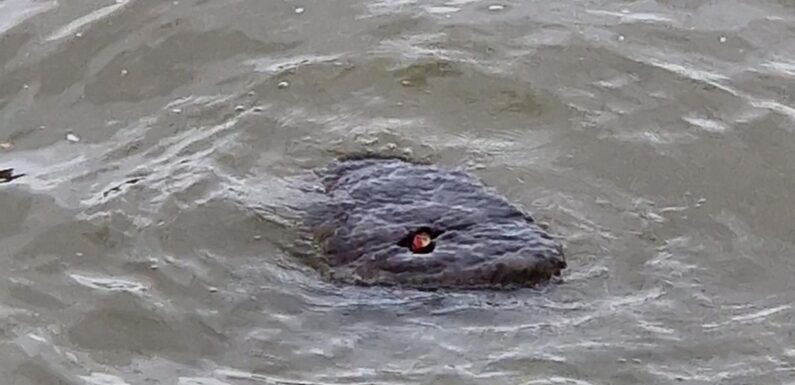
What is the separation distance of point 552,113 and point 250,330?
2.43 meters

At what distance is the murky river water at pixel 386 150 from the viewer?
5.94 m

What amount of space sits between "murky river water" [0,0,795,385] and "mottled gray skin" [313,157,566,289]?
12 cm

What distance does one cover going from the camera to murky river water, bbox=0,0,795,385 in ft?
19.5

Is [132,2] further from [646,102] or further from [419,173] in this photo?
[646,102]

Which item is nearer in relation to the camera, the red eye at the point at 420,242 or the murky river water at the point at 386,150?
the murky river water at the point at 386,150

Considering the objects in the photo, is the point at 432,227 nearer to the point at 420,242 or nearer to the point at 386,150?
the point at 420,242

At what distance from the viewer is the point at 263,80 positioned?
800 cm

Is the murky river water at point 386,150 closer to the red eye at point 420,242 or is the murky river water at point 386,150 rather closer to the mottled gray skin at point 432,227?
the mottled gray skin at point 432,227

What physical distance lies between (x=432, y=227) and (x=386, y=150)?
1.01 m

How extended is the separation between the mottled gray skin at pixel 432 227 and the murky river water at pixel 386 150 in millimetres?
116

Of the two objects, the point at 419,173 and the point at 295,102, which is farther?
the point at 295,102

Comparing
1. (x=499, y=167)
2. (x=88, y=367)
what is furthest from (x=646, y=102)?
(x=88, y=367)

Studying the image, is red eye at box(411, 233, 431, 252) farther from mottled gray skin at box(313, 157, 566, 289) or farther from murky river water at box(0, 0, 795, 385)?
murky river water at box(0, 0, 795, 385)

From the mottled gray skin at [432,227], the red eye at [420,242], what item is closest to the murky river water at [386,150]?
the mottled gray skin at [432,227]
